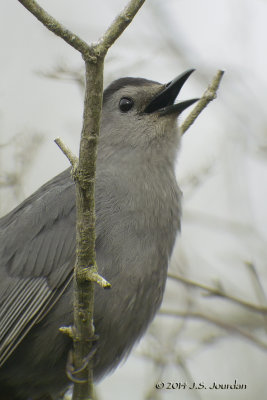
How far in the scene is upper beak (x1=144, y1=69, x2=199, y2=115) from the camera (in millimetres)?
5016

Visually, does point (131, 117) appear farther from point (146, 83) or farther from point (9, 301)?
point (9, 301)

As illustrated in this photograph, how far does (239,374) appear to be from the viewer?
25.2 feet

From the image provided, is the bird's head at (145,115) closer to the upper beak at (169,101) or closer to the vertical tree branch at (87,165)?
the upper beak at (169,101)

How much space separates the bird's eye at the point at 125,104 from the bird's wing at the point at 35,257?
70cm

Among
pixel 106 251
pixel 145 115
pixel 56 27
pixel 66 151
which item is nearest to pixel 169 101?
pixel 145 115

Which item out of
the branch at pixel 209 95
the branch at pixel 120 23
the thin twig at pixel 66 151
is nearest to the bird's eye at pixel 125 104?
the branch at pixel 209 95

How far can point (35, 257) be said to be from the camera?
15.7ft

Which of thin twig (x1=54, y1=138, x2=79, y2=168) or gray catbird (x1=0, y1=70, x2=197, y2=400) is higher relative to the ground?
thin twig (x1=54, y1=138, x2=79, y2=168)

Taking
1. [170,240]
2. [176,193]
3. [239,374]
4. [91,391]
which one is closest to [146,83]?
[176,193]

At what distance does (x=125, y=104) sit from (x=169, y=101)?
37cm

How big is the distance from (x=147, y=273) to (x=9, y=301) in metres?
0.97

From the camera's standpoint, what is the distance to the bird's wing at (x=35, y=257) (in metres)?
4.47

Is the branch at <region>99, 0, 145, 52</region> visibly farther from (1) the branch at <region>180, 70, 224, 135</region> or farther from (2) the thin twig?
(1) the branch at <region>180, 70, 224, 135</region>

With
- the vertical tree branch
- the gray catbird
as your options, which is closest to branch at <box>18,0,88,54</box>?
the vertical tree branch
